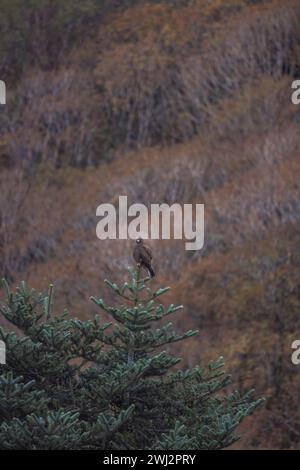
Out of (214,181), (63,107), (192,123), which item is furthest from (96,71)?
(214,181)

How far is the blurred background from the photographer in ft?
88.5

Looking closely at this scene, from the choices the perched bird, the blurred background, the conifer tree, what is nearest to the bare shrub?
the blurred background

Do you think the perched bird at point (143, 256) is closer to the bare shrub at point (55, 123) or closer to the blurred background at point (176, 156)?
the blurred background at point (176, 156)

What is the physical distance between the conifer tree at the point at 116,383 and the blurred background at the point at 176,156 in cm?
1271

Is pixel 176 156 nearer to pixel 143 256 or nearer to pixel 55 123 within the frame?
pixel 55 123

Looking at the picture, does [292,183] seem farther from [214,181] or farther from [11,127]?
[11,127]

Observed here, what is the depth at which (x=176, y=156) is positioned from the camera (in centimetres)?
3288

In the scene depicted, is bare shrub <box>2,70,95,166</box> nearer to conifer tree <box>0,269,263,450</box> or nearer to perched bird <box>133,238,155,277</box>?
perched bird <box>133,238,155,277</box>

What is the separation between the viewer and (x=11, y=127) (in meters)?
37.3

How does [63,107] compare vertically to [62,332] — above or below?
above

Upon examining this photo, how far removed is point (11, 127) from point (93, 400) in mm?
26509

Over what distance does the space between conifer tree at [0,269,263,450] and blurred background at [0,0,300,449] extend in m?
12.7

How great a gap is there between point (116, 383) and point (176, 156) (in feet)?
72.6

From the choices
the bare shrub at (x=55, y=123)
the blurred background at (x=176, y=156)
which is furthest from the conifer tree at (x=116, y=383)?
the bare shrub at (x=55, y=123)
